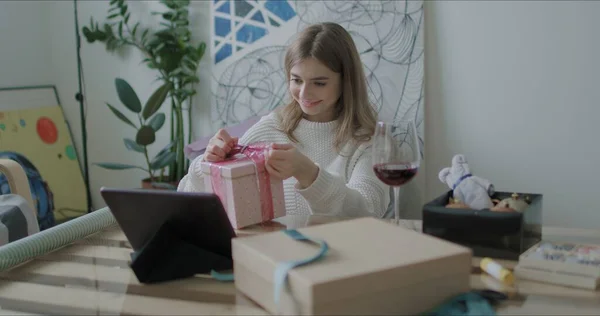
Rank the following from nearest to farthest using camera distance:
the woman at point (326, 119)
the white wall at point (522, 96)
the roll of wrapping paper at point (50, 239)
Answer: the roll of wrapping paper at point (50, 239)
the woman at point (326, 119)
the white wall at point (522, 96)

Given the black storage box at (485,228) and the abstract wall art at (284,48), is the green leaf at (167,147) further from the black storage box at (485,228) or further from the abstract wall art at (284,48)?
the black storage box at (485,228)

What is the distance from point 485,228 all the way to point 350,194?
1.85 feet

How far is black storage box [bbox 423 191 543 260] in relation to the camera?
1.31 m

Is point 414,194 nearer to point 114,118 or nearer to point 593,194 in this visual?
point 593,194

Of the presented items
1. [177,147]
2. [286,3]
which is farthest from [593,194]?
[177,147]

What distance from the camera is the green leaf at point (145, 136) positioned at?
142 inches

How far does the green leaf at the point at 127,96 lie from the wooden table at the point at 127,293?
225cm

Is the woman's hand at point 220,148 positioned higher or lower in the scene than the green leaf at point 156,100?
lower

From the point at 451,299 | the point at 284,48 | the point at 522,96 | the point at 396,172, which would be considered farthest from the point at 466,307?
the point at 284,48

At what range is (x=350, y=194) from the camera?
1843 mm

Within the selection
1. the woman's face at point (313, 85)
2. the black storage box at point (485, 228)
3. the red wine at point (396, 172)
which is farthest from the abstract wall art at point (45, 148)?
the black storage box at point (485, 228)

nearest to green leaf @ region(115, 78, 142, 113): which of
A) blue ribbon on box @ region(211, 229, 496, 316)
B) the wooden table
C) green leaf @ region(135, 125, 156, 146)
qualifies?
green leaf @ region(135, 125, 156, 146)

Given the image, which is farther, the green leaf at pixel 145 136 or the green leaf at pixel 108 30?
the green leaf at pixel 108 30

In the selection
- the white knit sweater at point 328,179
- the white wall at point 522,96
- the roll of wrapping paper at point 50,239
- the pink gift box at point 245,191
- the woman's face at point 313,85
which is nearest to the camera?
the roll of wrapping paper at point 50,239
